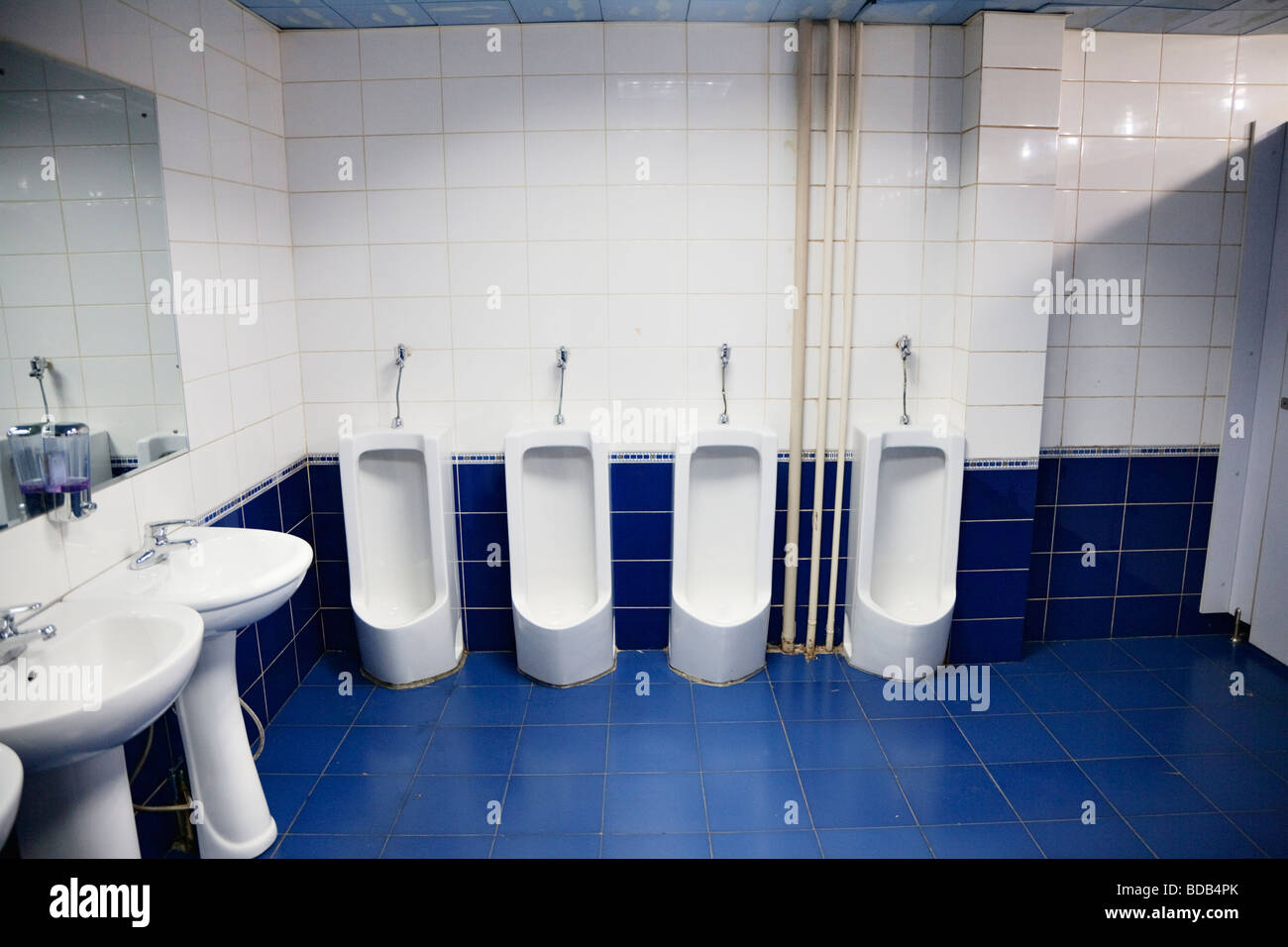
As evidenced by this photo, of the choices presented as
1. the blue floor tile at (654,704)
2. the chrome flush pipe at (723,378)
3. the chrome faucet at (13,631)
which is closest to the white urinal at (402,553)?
the blue floor tile at (654,704)

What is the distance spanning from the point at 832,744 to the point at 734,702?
0.39 m

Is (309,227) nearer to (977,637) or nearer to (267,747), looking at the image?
(267,747)

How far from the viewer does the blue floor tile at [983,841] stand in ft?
7.30

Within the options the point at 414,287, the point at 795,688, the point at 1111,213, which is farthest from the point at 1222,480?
the point at 414,287

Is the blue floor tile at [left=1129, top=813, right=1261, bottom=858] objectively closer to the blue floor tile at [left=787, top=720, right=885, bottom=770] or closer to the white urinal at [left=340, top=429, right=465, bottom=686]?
the blue floor tile at [left=787, top=720, right=885, bottom=770]

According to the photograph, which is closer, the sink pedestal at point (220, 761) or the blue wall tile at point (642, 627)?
the sink pedestal at point (220, 761)

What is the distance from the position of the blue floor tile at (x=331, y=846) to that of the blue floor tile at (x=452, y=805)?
81mm

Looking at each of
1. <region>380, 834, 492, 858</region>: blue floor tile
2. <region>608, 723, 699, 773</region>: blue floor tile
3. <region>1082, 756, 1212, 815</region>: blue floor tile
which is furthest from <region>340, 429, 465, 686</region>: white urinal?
<region>1082, 756, 1212, 815</region>: blue floor tile

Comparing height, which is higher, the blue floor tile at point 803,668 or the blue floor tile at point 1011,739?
the blue floor tile at point 803,668

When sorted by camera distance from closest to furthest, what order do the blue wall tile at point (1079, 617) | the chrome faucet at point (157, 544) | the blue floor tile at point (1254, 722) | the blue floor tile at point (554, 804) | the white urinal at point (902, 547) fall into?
the chrome faucet at point (157, 544)
the blue floor tile at point (554, 804)
the blue floor tile at point (1254, 722)
the white urinal at point (902, 547)
the blue wall tile at point (1079, 617)

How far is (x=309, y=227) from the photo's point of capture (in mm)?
3139

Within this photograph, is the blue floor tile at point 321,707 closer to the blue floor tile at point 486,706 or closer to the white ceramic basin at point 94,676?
the blue floor tile at point 486,706

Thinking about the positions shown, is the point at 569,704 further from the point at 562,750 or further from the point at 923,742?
the point at 923,742

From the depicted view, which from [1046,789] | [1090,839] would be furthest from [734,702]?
[1090,839]
